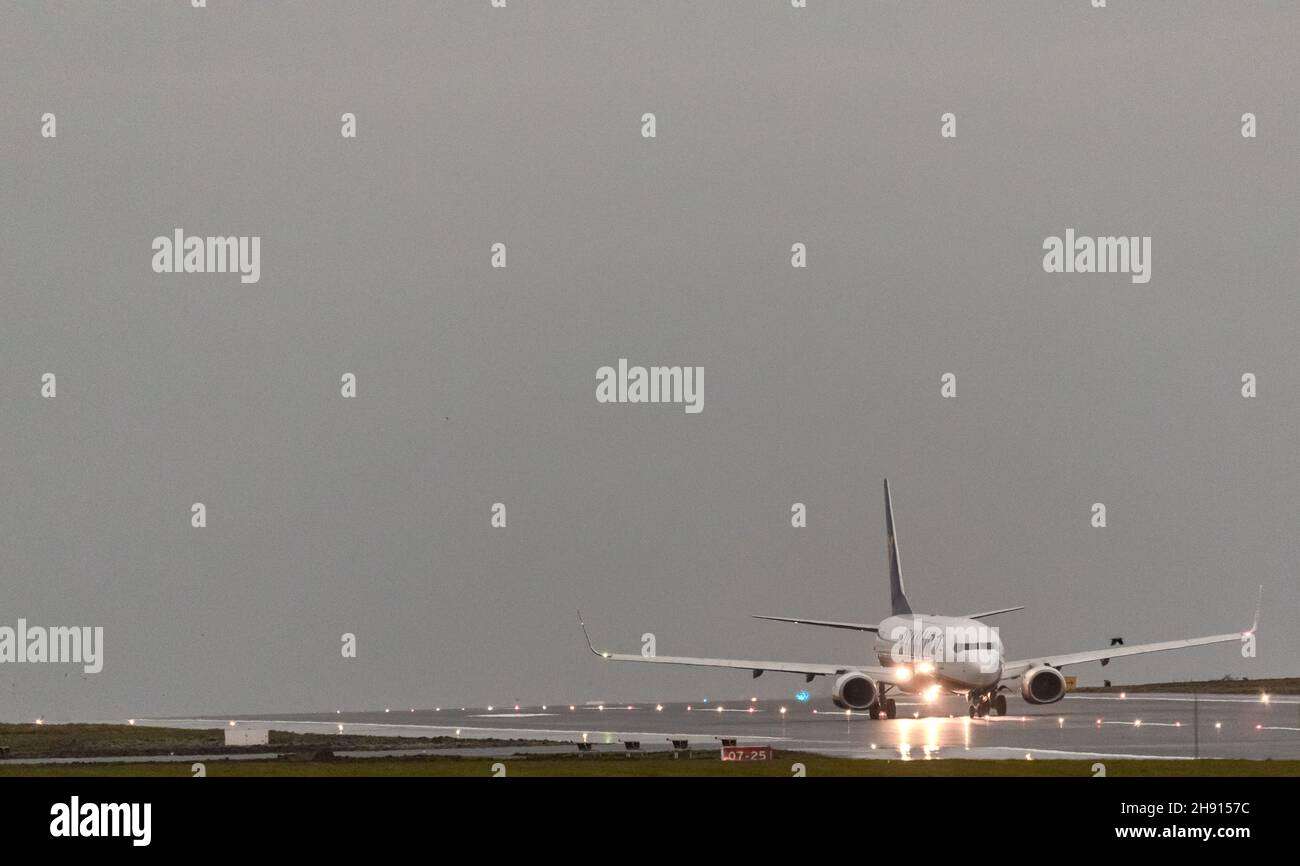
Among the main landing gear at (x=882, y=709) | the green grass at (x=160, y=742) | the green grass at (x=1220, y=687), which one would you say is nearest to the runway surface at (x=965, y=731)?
the main landing gear at (x=882, y=709)

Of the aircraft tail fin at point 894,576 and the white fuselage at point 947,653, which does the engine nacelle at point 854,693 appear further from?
the aircraft tail fin at point 894,576

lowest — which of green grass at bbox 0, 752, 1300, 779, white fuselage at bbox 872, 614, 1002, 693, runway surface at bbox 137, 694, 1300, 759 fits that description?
green grass at bbox 0, 752, 1300, 779

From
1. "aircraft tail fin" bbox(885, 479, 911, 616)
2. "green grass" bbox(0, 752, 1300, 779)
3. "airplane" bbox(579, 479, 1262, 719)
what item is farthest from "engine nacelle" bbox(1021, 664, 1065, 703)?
"green grass" bbox(0, 752, 1300, 779)

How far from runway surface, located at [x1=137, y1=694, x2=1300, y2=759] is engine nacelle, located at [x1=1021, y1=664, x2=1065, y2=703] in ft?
3.11

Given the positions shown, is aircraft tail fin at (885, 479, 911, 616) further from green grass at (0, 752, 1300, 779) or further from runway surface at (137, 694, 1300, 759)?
green grass at (0, 752, 1300, 779)

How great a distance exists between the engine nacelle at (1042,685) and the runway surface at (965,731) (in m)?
0.95

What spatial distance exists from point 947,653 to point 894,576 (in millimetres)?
28747

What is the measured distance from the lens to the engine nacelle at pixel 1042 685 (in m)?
86.1

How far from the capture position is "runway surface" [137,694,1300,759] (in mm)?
56344
